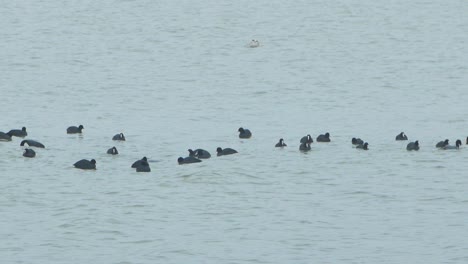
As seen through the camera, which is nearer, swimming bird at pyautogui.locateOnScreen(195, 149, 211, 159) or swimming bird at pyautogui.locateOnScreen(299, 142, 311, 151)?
swimming bird at pyautogui.locateOnScreen(195, 149, 211, 159)

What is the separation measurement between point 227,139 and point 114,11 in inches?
1337

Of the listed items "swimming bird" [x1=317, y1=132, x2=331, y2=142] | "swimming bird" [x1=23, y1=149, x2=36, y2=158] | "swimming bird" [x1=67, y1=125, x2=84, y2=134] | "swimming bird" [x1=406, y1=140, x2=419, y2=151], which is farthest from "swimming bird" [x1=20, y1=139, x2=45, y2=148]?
"swimming bird" [x1=406, y1=140, x2=419, y2=151]

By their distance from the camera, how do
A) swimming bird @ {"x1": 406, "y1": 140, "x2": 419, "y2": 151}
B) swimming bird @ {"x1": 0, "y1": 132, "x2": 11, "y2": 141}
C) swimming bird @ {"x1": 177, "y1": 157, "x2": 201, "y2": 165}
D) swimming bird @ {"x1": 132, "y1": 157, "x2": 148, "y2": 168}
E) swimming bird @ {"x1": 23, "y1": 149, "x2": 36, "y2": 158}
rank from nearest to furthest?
swimming bird @ {"x1": 132, "y1": 157, "x2": 148, "y2": 168}
swimming bird @ {"x1": 177, "y1": 157, "x2": 201, "y2": 165}
swimming bird @ {"x1": 23, "y1": 149, "x2": 36, "y2": 158}
swimming bird @ {"x1": 406, "y1": 140, "x2": 419, "y2": 151}
swimming bird @ {"x1": 0, "y1": 132, "x2": 11, "y2": 141}

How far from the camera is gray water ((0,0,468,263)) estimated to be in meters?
26.9

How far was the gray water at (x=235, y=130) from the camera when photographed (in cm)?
2686

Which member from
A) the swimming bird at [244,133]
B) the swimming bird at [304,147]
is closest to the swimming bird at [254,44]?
the swimming bird at [244,133]

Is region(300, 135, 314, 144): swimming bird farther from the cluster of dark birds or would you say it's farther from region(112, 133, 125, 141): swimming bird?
region(112, 133, 125, 141): swimming bird

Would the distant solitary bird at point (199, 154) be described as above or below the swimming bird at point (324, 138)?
below

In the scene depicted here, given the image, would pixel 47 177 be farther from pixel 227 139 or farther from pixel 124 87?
pixel 124 87

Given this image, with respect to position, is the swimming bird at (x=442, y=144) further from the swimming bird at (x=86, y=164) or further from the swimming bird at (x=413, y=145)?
the swimming bird at (x=86, y=164)

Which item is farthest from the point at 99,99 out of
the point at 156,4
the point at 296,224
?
the point at 156,4

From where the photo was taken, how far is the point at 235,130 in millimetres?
39219

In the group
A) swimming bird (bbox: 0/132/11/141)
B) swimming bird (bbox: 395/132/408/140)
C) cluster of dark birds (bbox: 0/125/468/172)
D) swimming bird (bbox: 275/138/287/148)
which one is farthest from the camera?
swimming bird (bbox: 0/132/11/141)

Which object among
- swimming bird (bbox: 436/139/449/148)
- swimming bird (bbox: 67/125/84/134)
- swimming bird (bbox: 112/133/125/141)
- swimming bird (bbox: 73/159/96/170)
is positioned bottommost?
swimming bird (bbox: 73/159/96/170)
